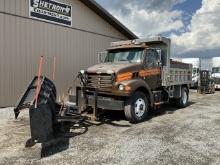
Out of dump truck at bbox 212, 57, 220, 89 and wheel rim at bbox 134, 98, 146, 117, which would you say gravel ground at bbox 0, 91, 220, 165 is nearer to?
wheel rim at bbox 134, 98, 146, 117

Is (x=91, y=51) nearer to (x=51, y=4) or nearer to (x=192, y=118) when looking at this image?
(x=51, y=4)

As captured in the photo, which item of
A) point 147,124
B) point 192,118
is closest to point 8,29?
point 147,124

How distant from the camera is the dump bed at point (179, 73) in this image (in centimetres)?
1117

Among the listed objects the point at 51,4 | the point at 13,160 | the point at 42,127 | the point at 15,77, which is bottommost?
the point at 13,160

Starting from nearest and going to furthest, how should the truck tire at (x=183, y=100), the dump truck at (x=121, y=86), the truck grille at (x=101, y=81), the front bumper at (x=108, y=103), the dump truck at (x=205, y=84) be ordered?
the dump truck at (x=121, y=86)
the front bumper at (x=108, y=103)
the truck grille at (x=101, y=81)
the truck tire at (x=183, y=100)
the dump truck at (x=205, y=84)

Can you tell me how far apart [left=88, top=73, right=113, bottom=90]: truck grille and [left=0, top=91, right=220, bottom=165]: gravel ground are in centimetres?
117

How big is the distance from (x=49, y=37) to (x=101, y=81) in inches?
201

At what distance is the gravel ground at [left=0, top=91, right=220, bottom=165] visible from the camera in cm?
550

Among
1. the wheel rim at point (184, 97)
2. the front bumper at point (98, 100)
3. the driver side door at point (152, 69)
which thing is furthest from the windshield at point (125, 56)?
the wheel rim at point (184, 97)

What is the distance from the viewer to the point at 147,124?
28.4 ft

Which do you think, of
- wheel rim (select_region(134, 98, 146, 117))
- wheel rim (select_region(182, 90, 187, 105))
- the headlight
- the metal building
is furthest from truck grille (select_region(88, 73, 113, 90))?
wheel rim (select_region(182, 90, 187, 105))

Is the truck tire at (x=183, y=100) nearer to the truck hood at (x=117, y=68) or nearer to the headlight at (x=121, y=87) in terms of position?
the truck hood at (x=117, y=68)

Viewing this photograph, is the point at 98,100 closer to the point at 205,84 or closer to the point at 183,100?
the point at 183,100

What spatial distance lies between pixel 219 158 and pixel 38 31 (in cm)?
943
